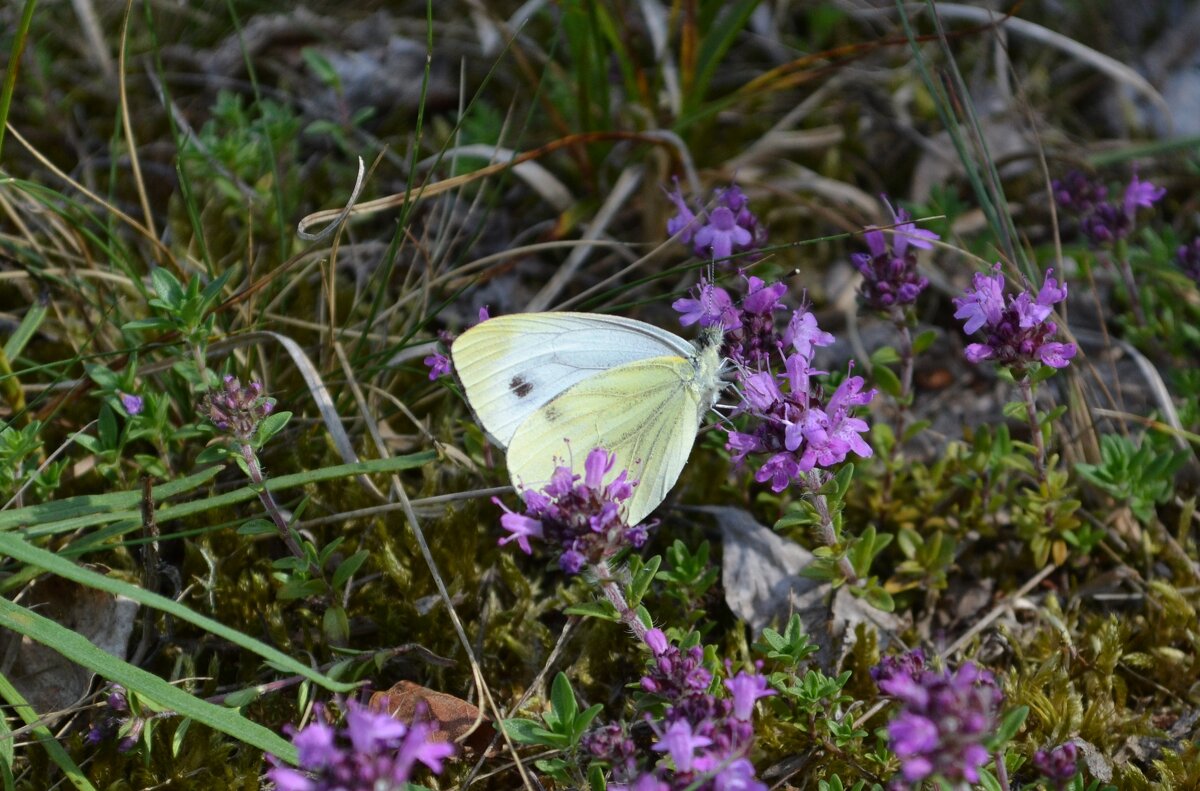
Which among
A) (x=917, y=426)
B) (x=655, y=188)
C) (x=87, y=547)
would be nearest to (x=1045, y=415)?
(x=917, y=426)

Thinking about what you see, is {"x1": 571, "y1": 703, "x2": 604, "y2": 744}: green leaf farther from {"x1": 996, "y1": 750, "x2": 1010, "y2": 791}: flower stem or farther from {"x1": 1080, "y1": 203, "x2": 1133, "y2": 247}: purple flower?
{"x1": 1080, "y1": 203, "x2": 1133, "y2": 247}: purple flower

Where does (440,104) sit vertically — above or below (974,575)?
above

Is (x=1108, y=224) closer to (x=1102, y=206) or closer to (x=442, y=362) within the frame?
(x=1102, y=206)

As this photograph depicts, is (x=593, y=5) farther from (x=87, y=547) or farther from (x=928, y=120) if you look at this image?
(x=87, y=547)

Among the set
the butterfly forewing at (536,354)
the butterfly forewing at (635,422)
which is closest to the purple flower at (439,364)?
the butterfly forewing at (536,354)

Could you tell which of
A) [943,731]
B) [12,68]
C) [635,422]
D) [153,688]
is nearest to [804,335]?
[635,422]

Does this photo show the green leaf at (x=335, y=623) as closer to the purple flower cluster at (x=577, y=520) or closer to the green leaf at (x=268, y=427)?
the green leaf at (x=268, y=427)

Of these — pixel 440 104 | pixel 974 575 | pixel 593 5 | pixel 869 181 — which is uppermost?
pixel 593 5
